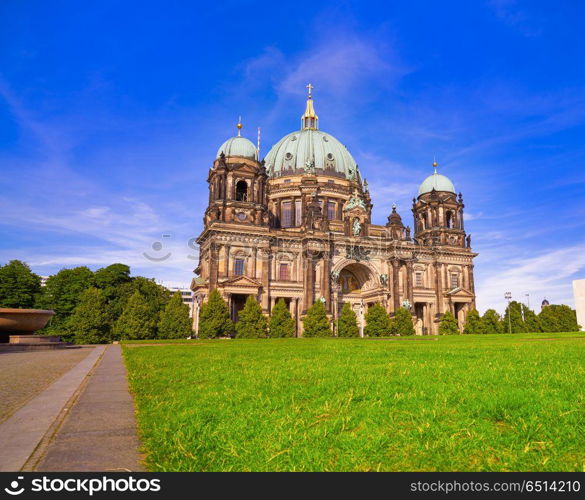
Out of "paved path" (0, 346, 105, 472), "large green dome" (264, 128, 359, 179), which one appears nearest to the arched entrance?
"large green dome" (264, 128, 359, 179)

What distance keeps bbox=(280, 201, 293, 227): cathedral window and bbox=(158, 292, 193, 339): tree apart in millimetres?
27759

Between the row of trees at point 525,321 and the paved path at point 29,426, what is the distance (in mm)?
63648

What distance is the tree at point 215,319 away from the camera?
166 feet

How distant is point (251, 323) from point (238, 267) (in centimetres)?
1005

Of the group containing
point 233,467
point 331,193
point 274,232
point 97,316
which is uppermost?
point 331,193

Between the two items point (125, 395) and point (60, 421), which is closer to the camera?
point (60, 421)

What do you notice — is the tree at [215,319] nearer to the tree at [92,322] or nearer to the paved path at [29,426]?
the tree at [92,322]

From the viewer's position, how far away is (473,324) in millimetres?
64875

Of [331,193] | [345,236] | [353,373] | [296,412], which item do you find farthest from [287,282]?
[296,412]

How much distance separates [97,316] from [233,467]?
52.3 meters

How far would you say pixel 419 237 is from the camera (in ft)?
256

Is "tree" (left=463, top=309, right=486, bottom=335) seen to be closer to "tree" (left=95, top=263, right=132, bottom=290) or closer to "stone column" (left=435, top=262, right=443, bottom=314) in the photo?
"stone column" (left=435, top=262, right=443, bottom=314)

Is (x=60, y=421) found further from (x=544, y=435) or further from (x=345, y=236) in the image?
(x=345, y=236)

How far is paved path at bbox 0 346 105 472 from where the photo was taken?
439 centimetres
